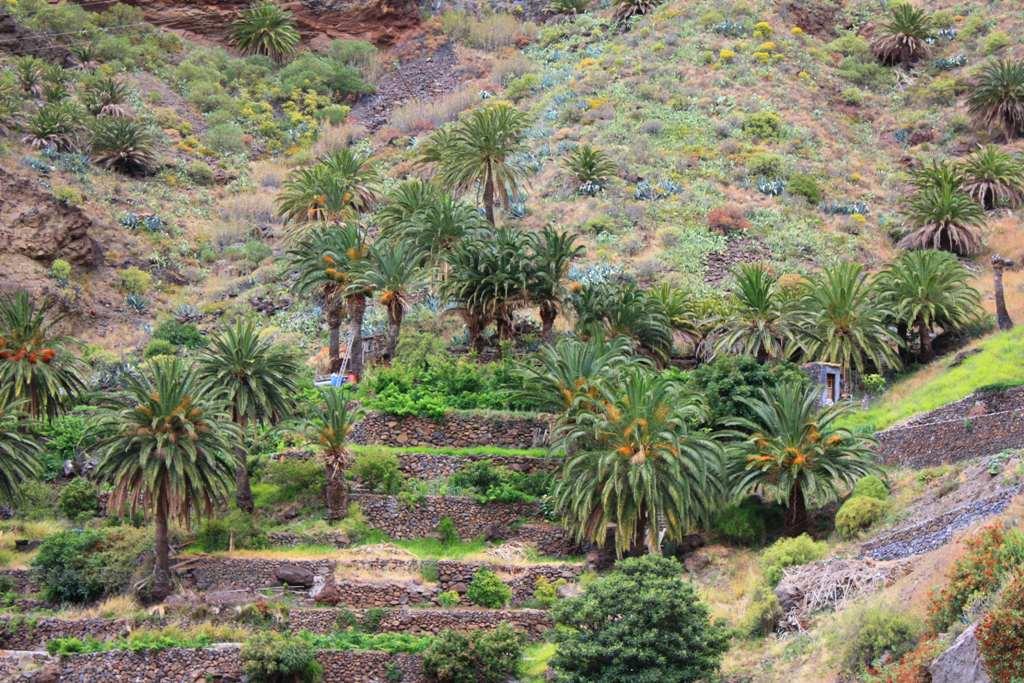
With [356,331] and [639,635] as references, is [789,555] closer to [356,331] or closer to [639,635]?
[639,635]

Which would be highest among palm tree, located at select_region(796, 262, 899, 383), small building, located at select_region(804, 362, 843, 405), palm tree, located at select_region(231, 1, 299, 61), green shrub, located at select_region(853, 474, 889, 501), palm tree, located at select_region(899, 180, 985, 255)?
palm tree, located at select_region(231, 1, 299, 61)

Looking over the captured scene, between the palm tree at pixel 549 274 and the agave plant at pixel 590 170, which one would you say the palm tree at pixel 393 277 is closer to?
the palm tree at pixel 549 274

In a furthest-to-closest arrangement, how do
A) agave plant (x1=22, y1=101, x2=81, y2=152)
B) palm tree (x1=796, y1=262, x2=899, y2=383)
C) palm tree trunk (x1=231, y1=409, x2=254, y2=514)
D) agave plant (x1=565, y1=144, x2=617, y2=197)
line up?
agave plant (x1=22, y1=101, x2=81, y2=152) < agave plant (x1=565, y1=144, x2=617, y2=197) < palm tree (x1=796, y1=262, x2=899, y2=383) < palm tree trunk (x1=231, y1=409, x2=254, y2=514)

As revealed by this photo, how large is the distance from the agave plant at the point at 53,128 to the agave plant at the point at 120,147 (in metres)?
1.38

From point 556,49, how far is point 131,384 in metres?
67.5

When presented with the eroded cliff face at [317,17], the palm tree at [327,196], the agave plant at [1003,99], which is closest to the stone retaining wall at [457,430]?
the palm tree at [327,196]

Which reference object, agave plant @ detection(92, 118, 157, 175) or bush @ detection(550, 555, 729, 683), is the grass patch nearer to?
bush @ detection(550, 555, 729, 683)

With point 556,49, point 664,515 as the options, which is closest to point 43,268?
point 664,515

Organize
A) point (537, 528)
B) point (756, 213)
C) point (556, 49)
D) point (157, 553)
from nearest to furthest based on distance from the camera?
point (157, 553)
point (537, 528)
point (756, 213)
point (556, 49)

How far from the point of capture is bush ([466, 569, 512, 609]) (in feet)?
159

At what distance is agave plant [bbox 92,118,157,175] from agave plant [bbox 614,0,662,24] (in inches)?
1488

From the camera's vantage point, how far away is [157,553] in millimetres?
48344

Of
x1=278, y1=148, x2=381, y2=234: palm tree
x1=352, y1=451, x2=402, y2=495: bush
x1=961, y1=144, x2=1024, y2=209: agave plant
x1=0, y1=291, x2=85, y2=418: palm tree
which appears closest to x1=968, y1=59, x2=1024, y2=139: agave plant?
x1=961, y1=144, x2=1024, y2=209: agave plant

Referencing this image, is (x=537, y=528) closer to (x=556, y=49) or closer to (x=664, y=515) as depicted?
(x=664, y=515)
